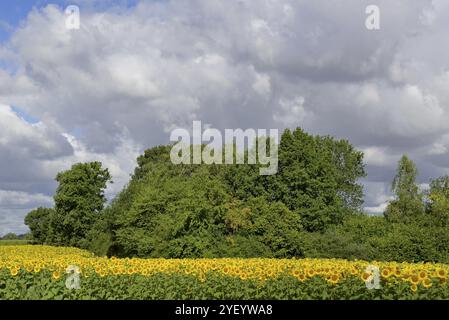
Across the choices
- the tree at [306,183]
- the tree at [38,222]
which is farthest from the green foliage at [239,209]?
the tree at [38,222]

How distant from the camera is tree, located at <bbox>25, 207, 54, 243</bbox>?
72.9 m

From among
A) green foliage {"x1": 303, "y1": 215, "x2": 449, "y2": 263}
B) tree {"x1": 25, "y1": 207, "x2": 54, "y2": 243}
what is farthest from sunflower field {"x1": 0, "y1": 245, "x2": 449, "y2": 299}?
tree {"x1": 25, "y1": 207, "x2": 54, "y2": 243}

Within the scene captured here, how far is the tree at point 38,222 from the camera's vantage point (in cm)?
7288

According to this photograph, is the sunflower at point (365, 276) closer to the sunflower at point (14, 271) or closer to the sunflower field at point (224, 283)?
the sunflower field at point (224, 283)

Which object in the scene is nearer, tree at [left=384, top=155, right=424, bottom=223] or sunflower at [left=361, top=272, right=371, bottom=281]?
sunflower at [left=361, top=272, right=371, bottom=281]

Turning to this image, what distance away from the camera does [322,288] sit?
1155cm

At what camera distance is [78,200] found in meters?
62.4

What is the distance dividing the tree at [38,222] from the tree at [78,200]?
8444 mm

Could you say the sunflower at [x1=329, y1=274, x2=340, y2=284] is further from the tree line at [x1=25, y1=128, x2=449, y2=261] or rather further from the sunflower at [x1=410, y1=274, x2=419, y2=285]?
the tree line at [x1=25, y1=128, x2=449, y2=261]

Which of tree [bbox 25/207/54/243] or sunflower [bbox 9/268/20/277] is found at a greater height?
tree [bbox 25/207/54/243]

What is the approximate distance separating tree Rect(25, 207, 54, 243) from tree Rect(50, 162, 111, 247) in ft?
27.7

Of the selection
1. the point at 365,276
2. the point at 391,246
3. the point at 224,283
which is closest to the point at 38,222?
the point at 391,246

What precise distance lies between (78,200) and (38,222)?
13765 millimetres
